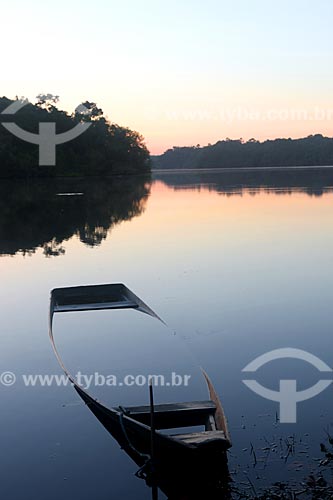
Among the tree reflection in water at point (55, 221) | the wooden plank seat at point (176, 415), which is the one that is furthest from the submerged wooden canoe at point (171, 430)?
the tree reflection in water at point (55, 221)

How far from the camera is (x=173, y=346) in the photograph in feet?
36.6

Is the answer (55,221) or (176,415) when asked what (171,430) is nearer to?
(176,415)

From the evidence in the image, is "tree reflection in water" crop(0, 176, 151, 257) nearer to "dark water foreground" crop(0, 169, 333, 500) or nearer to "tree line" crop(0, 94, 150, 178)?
"dark water foreground" crop(0, 169, 333, 500)

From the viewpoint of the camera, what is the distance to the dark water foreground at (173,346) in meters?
7.06

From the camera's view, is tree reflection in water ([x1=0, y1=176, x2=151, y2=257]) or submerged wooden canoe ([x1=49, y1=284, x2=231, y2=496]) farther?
tree reflection in water ([x1=0, y1=176, x2=151, y2=257])

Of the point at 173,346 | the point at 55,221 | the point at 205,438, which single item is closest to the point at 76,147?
the point at 55,221

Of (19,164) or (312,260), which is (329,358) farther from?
(19,164)

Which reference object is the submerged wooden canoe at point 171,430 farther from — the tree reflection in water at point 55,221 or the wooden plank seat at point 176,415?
the tree reflection in water at point 55,221

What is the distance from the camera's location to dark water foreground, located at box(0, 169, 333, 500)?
23.2 ft

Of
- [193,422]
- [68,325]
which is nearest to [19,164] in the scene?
[68,325]

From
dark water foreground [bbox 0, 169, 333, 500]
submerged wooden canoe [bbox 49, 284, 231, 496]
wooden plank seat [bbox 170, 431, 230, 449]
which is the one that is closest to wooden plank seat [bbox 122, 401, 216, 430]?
submerged wooden canoe [bbox 49, 284, 231, 496]

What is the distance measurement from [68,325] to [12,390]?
3249mm

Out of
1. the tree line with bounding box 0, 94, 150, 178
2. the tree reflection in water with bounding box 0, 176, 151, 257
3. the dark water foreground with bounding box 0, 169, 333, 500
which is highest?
the tree line with bounding box 0, 94, 150, 178

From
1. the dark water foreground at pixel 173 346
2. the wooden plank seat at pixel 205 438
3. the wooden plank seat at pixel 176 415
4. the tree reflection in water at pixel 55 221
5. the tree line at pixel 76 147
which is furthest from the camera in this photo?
the tree line at pixel 76 147
